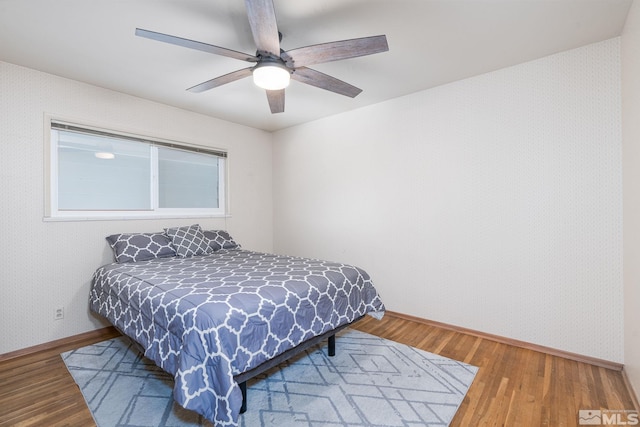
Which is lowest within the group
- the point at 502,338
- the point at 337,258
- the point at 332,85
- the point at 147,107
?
the point at 502,338

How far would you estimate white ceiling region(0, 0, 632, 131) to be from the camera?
1889 millimetres

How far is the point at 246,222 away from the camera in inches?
176

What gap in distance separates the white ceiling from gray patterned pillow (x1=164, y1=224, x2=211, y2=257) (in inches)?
60.3

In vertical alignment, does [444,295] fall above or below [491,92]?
below

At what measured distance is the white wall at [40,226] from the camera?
2576 millimetres

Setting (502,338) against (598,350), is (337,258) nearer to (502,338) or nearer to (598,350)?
(502,338)

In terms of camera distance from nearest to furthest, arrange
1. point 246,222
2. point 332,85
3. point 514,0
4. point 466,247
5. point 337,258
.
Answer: point 514,0 → point 332,85 → point 466,247 → point 337,258 → point 246,222

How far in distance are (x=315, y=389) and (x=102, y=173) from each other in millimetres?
3029

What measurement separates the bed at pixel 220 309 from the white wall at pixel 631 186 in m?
1.71

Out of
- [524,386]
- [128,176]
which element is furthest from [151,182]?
[524,386]

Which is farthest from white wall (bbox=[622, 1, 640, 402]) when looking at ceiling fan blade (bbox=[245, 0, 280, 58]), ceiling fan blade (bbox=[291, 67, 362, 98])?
ceiling fan blade (bbox=[245, 0, 280, 58])

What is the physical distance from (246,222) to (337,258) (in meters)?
1.48

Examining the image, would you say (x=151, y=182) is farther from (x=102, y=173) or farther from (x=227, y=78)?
(x=227, y=78)

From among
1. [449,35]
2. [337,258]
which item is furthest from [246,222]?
[449,35]
